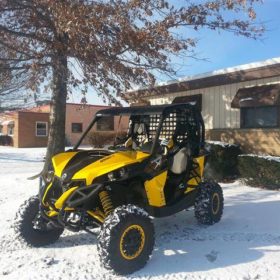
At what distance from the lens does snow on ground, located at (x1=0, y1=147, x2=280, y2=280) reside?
4719mm

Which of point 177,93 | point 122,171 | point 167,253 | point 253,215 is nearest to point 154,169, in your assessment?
point 122,171

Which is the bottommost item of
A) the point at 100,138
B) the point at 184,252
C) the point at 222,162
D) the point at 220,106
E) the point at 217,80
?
the point at 184,252

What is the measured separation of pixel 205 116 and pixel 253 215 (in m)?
6.62

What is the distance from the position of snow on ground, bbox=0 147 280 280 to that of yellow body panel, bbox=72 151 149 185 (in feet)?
3.38

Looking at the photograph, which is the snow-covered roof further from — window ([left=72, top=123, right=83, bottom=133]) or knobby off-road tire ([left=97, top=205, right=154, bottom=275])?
window ([left=72, top=123, right=83, bottom=133])

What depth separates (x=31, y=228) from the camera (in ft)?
18.4

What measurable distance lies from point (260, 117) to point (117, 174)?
7.59 meters

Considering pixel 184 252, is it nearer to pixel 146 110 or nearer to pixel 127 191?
pixel 127 191

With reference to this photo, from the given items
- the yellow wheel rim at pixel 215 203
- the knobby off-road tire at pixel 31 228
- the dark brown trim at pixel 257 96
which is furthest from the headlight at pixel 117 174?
the dark brown trim at pixel 257 96

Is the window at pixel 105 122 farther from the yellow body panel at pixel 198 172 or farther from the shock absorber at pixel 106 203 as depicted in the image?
the shock absorber at pixel 106 203

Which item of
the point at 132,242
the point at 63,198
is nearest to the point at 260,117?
the point at 132,242

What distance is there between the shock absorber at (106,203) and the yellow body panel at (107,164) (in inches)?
11.7

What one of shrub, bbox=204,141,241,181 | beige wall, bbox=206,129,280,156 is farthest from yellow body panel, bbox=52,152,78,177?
beige wall, bbox=206,129,280,156

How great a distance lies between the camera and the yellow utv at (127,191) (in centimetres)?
481
